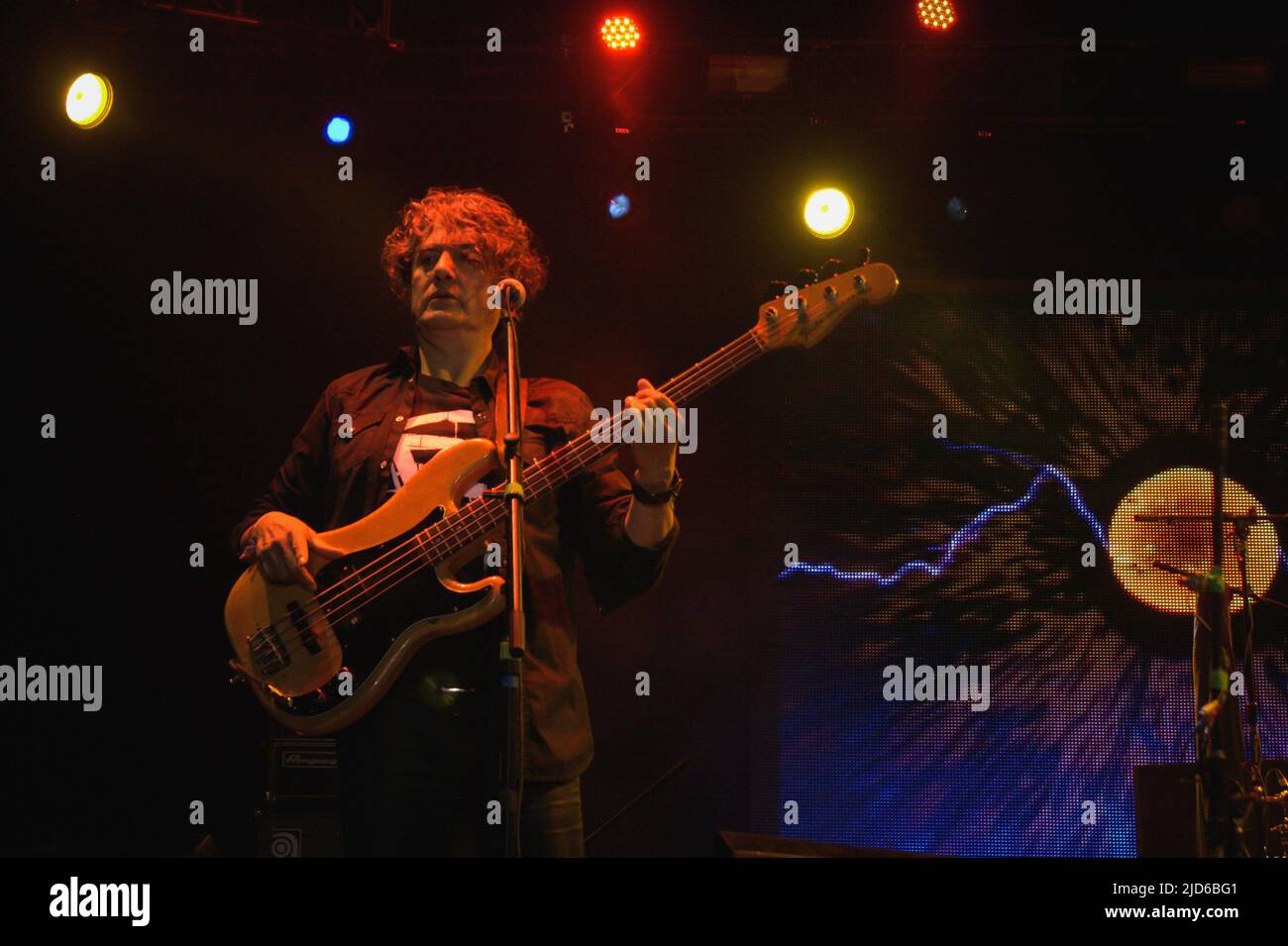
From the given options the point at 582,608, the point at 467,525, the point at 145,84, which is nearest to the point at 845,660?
the point at 582,608

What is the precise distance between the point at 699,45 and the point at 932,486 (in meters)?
1.87

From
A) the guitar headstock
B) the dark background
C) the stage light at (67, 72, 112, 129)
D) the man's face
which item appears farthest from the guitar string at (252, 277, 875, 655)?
the stage light at (67, 72, 112, 129)

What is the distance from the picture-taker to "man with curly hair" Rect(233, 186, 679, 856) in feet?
8.68

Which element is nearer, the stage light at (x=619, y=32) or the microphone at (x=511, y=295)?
the microphone at (x=511, y=295)

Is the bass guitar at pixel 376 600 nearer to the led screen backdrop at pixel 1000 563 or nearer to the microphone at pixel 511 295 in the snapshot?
the microphone at pixel 511 295

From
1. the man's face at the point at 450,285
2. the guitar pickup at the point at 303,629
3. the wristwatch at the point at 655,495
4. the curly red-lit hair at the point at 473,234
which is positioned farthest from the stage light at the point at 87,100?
the wristwatch at the point at 655,495

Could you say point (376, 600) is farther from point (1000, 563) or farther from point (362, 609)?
point (1000, 563)

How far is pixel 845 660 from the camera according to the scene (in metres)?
4.51

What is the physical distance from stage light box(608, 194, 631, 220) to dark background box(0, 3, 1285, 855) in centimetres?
6

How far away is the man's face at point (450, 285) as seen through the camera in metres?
3.16

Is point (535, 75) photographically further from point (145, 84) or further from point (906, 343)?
point (906, 343)

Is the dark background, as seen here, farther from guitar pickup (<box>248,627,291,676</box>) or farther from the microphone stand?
the microphone stand

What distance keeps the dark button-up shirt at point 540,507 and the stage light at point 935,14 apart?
196cm

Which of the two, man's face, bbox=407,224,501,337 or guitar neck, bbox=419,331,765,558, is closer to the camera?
guitar neck, bbox=419,331,765,558
